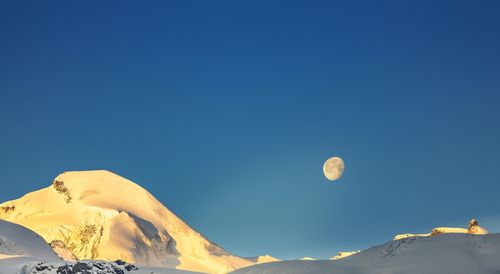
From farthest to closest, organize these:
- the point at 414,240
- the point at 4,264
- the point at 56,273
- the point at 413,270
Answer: the point at 414,240, the point at 413,270, the point at 4,264, the point at 56,273

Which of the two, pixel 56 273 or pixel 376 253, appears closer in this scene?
pixel 56 273

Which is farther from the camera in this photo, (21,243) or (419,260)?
(21,243)

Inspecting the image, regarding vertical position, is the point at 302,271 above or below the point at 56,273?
above

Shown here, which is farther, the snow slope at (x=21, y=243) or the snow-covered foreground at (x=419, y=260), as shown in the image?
the snow slope at (x=21, y=243)

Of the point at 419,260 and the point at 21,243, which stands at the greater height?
the point at 21,243

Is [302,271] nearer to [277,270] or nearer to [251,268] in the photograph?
[277,270]

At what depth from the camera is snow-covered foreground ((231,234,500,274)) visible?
83875 millimetres

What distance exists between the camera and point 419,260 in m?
88.2

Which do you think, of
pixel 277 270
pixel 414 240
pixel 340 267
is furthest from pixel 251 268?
pixel 414 240

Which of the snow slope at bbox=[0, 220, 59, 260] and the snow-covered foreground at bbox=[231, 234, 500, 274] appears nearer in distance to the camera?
the snow-covered foreground at bbox=[231, 234, 500, 274]

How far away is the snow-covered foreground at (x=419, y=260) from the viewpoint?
3302 inches

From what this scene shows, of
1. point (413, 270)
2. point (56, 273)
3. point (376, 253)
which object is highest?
point (376, 253)

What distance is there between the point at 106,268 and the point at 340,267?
155 feet

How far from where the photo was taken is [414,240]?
99.6 metres
